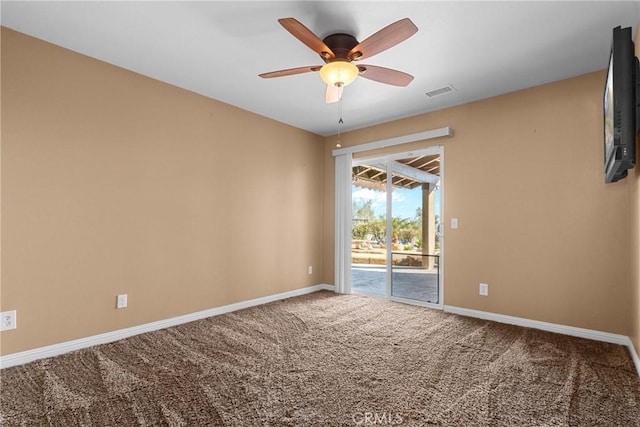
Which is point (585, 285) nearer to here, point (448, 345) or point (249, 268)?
point (448, 345)

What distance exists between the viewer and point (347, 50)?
2.47m

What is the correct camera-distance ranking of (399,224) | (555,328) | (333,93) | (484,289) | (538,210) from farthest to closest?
A: (399,224) → (484,289) → (538,210) → (555,328) → (333,93)

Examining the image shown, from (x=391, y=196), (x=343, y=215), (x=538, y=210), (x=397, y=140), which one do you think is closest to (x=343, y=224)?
(x=343, y=215)

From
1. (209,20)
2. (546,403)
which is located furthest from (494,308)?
(209,20)

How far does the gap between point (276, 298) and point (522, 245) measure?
121 inches

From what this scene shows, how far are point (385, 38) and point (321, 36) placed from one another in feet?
2.25

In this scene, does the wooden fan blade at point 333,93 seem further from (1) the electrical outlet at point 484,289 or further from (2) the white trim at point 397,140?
(1) the electrical outlet at point 484,289

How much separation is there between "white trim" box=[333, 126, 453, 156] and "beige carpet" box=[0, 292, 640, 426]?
89.9 inches

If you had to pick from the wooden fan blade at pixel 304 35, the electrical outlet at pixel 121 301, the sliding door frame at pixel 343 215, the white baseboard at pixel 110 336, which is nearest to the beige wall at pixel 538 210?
the sliding door frame at pixel 343 215

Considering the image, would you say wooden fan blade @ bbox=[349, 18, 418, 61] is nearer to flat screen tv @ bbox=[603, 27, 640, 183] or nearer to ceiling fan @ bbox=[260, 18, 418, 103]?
ceiling fan @ bbox=[260, 18, 418, 103]

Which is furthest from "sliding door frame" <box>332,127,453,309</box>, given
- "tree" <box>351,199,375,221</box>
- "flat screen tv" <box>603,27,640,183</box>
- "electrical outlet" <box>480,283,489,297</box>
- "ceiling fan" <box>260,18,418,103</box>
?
"flat screen tv" <box>603,27,640,183</box>

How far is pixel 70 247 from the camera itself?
276 centimetres

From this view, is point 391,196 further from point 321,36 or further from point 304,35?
point 304,35

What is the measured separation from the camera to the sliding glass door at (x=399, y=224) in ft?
14.1
